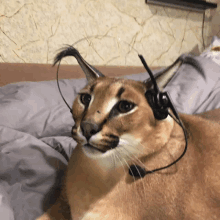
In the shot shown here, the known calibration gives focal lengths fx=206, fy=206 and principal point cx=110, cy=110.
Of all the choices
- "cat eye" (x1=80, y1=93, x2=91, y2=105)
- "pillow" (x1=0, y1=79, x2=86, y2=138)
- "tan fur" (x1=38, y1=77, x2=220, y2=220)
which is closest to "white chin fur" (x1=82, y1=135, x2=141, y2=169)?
"tan fur" (x1=38, y1=77, x2=220, y2=220)

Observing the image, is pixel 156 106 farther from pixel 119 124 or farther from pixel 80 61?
pixel 80 61

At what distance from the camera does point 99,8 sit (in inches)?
59.9

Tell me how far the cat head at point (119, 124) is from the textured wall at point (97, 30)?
437 millimetres

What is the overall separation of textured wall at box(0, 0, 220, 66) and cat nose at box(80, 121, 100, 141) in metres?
0.51

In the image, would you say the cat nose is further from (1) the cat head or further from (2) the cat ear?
→ (2) the cat ear

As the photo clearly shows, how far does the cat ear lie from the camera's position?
53 cm

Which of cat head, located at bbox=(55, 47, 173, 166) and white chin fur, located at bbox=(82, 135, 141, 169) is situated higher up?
cat head, located at bbox=(55, 47, 173, 166)

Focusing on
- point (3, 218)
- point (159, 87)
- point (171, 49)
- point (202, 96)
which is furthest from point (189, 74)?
point (3, 218)

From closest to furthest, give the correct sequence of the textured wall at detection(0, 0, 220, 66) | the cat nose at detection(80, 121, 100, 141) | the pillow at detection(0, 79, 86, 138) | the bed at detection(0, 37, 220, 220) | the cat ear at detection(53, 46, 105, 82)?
the cat nose at detection(80, 121, 100, 141) → the cat ear at detection(53, 46, 105, 82) → the bed at detection(0, 37, 220, 220) → the pillow at detection(0, 79, 86, 138) → the textured wall at detection(0, 0, 220, 66)

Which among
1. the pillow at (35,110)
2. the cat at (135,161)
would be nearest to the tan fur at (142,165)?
the cat at (135,161)

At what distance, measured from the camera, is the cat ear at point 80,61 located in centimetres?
53

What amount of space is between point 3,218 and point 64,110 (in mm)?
574

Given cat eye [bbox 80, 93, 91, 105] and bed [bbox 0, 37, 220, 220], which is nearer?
cat eye [bbox 80, 93, 91, 105]

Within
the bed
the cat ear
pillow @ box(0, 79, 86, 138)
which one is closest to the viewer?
the cat ear
